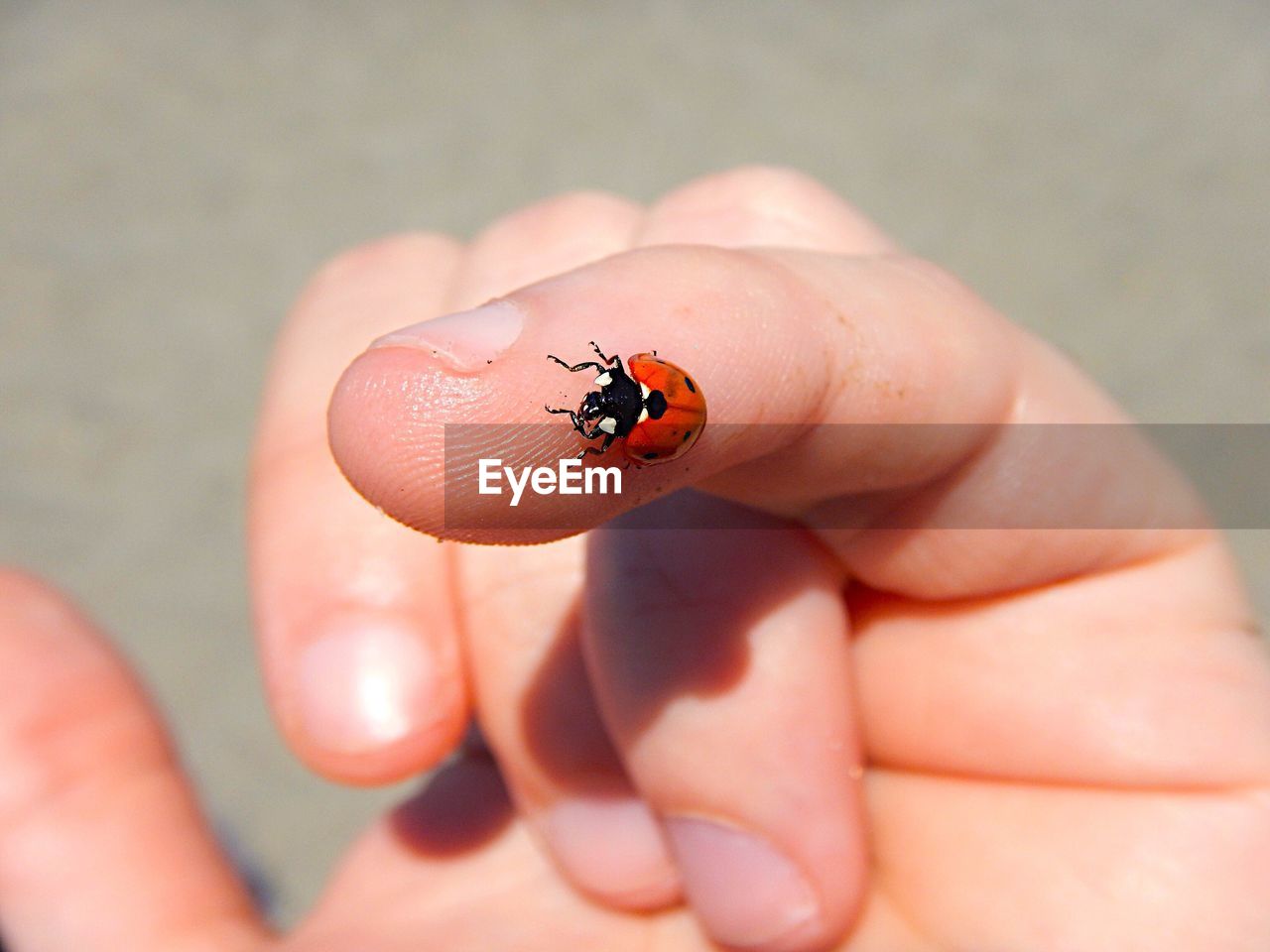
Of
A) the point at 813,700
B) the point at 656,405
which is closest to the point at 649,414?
the point at 656,405

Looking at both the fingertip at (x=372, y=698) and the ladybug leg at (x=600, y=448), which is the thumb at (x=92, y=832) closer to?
the fingertip at (x=372, y=698)

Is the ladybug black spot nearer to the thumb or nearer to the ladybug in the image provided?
the ladybug

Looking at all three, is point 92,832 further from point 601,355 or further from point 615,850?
point 601,355

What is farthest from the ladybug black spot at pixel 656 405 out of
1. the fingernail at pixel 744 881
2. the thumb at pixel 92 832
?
the thumb at pixel 92 832

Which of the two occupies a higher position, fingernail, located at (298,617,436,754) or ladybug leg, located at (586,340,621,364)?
ladybug leg, located at (586,340,621,364)

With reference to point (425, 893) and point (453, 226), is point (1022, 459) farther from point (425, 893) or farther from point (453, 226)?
point (453, 226)

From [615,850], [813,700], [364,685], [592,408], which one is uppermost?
[592,408]

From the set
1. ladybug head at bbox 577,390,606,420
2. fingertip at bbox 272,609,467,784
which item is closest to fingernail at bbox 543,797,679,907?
fingertip at bbox 272,609,467,784
